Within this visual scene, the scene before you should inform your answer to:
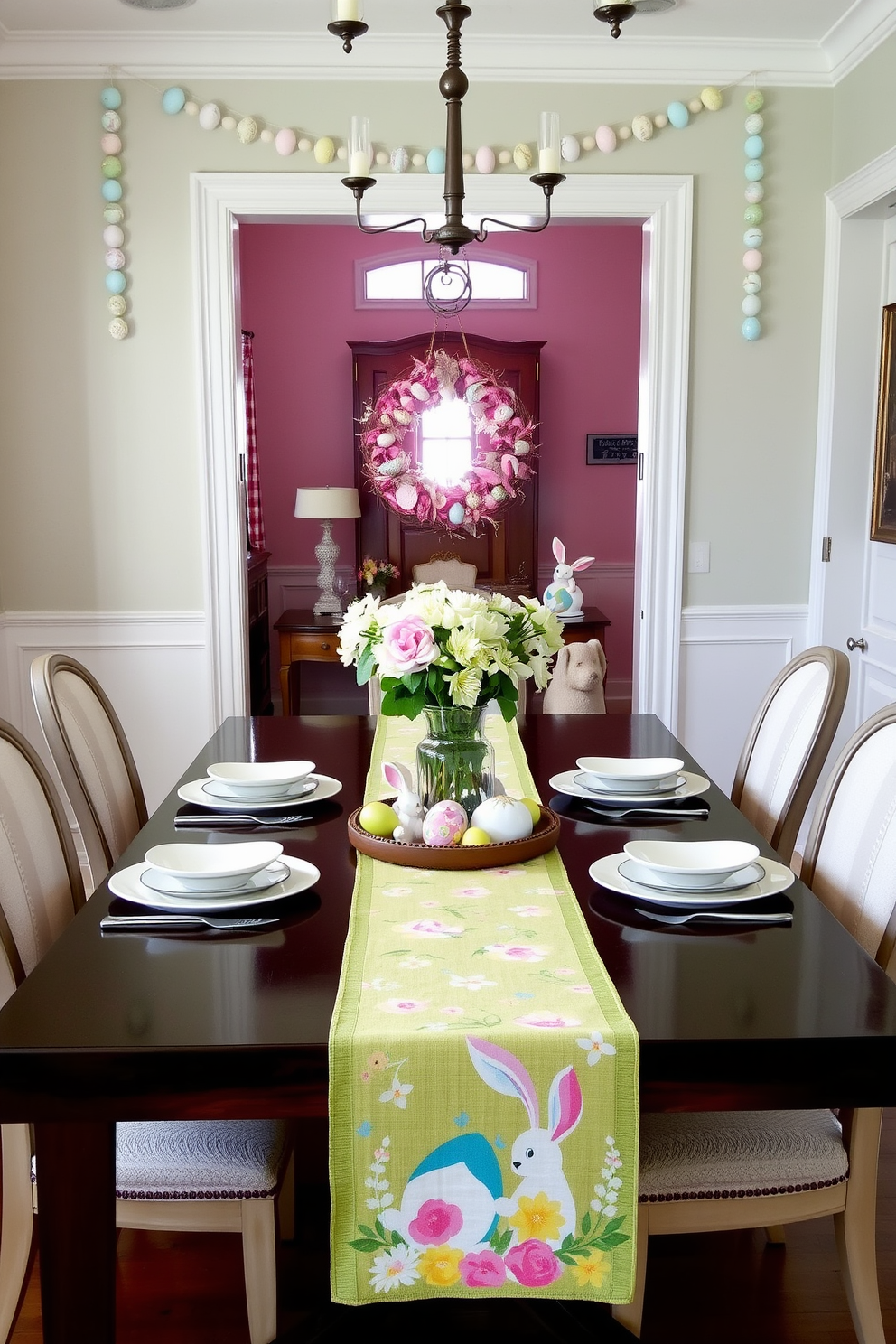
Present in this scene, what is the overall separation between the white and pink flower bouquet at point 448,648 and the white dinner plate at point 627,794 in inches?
14.5

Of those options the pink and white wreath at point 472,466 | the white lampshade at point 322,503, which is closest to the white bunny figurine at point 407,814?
the pink and white wreath at point 472,466

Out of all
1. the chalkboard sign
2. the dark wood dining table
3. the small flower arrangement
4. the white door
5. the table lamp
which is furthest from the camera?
the chalkboard sign

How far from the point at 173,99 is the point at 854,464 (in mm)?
2525

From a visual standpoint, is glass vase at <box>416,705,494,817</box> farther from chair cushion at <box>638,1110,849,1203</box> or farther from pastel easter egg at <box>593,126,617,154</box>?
pastel easter egg at <box>593,126,617,154</box>

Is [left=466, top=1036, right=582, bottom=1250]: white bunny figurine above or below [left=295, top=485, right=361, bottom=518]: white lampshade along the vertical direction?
below

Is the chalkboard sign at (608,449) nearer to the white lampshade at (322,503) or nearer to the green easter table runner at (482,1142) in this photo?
the white lampshade at (322,503)

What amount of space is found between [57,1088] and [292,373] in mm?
5981

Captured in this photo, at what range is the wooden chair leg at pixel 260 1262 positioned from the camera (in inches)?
64.0

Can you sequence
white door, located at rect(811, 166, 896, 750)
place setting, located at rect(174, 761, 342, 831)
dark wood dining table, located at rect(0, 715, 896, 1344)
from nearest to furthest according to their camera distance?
dark wood dining table, located at rect(0, 715, 896, 1344)
place setting, located at rect(174, 761, 342, 831)
white door, located at rect(811, 166, 896, 750)

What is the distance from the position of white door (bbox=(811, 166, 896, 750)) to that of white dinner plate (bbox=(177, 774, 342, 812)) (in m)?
2.29

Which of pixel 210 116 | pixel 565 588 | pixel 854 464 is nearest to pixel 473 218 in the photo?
pixel 210 116

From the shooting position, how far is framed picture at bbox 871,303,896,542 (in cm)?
387

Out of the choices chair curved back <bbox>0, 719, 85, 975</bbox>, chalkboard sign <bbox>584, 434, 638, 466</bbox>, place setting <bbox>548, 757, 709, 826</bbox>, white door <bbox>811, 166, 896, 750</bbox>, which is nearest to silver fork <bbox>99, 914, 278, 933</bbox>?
chair curved back <bbox>0, 719, 85, 975</bbox>

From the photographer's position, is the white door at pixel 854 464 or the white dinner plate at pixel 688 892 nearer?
the white dinner plate at pixel 688 892
